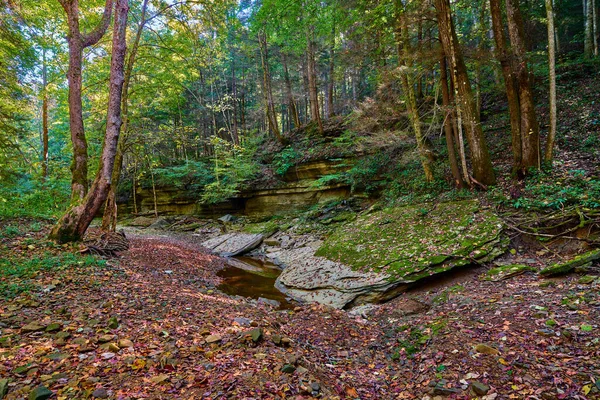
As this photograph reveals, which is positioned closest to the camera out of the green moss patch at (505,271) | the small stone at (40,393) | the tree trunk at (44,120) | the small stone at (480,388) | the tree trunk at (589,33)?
the small stone at (40,393)

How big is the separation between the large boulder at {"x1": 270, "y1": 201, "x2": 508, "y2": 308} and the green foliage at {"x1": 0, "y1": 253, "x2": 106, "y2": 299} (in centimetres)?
530

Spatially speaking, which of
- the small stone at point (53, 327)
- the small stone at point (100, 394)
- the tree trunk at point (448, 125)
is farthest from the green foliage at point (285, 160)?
the small stone at point (100, 394)

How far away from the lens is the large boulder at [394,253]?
7195mm

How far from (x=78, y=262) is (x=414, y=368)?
669 cm

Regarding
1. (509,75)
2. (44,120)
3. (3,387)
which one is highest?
(44,120)

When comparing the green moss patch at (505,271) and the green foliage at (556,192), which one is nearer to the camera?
the green moss patch at (505,271)

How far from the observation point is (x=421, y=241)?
27.3ft

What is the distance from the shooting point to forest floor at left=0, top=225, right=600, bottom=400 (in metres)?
2.83

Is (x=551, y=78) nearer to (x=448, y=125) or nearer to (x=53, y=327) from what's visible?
(x=448, y=125)

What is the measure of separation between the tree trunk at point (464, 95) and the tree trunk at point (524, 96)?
109 centimetres

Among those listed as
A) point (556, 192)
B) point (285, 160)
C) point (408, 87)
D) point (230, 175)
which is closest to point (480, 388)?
point (556, 192)

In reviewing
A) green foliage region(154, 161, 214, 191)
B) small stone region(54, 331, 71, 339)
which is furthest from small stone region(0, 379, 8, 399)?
green foliage region(154, 161, 214, 191)

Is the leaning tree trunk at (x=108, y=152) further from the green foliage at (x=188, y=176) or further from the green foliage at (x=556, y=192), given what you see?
the green foliage at (x=188, y=176)

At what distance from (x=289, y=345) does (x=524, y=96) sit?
10.1 meters
